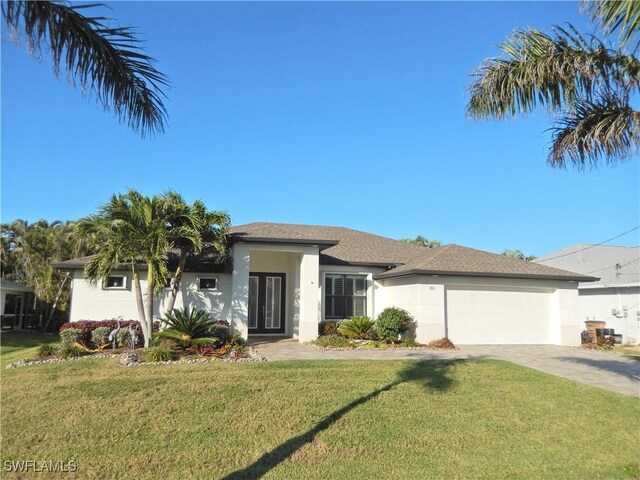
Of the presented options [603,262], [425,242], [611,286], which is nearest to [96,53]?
[611,286]

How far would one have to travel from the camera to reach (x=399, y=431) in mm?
7637

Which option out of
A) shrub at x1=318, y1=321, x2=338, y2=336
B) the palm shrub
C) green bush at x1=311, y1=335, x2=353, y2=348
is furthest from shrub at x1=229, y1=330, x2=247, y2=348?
shrub at x1=318, y1=321, x2=338, y2=336

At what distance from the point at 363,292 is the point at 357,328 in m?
2.97

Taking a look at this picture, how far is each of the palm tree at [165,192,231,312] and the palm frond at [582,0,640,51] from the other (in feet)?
38.0

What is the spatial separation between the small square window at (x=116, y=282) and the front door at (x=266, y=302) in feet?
17.2

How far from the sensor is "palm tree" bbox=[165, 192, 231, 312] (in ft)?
47.7

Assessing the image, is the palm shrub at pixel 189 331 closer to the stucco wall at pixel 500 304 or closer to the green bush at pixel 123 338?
the green bush at pixel 123 338

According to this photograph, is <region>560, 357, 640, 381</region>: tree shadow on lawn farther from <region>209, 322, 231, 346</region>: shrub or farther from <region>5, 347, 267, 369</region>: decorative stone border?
<region>209, 322, 231, 346</region>: shrub

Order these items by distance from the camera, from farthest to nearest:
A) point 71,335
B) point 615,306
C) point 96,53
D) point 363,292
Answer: point 615,306, point 363,292, point 71,335, point 96,53

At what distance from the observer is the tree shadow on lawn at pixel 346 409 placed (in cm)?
623

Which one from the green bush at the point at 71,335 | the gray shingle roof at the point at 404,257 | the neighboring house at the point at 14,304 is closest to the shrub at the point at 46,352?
the green bush at the point at 71,335

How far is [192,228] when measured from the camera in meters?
14.7

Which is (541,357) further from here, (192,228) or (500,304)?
A: (192,228)

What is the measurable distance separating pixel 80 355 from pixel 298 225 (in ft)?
43.4
